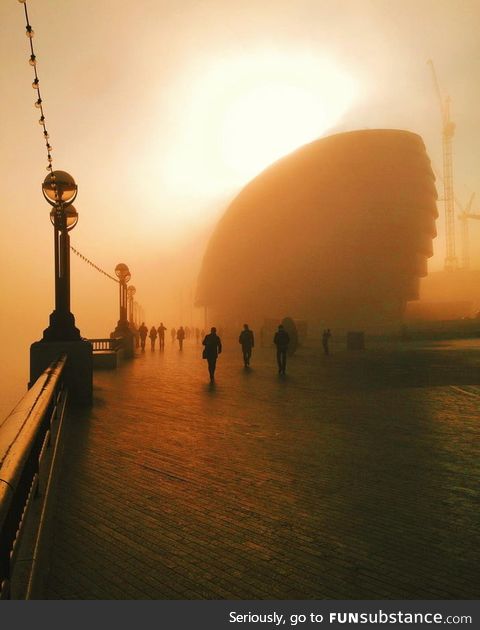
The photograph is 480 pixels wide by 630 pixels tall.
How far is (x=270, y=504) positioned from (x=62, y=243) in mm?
8467

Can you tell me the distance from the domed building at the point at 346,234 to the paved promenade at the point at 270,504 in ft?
247

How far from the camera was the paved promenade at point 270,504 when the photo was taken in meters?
3.35

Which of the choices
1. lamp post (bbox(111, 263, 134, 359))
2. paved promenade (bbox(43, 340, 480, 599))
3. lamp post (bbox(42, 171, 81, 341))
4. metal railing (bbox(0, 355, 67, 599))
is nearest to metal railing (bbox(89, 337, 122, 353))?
lamp post (bbox(111, 263, 134, 359))

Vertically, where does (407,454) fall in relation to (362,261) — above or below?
below

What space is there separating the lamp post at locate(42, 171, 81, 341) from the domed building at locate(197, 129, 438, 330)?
242ft

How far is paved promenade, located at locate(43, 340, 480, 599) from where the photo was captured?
3.35 m

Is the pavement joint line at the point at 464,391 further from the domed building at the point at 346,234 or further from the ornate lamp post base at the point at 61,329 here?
the domed building at the point at 346,234

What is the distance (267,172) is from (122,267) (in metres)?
79.6

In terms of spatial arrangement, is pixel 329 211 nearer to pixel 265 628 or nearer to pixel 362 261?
pixel 362 261

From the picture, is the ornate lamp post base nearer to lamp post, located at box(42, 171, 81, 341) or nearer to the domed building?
lamp post, located at box(42, 171, 81, 341)

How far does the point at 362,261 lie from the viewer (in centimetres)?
8519

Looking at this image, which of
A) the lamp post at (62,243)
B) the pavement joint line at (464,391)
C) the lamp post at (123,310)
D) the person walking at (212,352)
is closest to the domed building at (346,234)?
the lamp post at (123,310)

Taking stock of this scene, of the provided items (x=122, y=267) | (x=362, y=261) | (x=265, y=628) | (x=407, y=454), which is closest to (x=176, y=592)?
(x=265, y=628)

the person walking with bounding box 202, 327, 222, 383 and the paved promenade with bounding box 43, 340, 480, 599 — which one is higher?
the person walking with bounding box 202, 327, 222, 383
